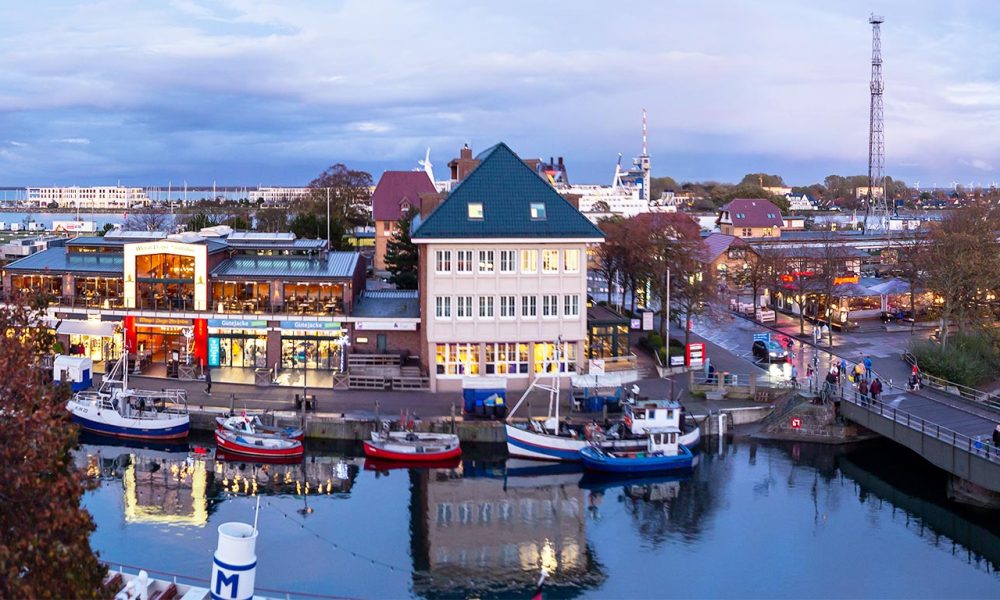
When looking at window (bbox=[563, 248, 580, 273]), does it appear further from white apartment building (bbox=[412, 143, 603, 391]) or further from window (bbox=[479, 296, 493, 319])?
window (bbox=[479, 296, 493, 319])

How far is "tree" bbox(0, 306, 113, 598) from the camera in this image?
12984 mm

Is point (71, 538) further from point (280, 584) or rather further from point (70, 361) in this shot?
point (70, 361)

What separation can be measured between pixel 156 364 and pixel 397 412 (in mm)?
15270

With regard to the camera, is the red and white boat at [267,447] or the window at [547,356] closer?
the red and white boat at [267,447]

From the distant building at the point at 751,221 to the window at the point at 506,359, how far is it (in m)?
65.4

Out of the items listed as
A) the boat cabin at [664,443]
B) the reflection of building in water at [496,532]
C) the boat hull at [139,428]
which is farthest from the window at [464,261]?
the boat hull at [139,428]

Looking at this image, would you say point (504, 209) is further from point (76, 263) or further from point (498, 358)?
point (76, 263)

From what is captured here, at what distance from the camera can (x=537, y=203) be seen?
4600 cm

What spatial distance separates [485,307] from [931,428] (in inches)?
772

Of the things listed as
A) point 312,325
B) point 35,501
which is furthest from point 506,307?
point 35,501

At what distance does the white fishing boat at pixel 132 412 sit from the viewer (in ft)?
133

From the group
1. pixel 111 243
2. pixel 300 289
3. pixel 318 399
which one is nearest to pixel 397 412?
pixel 318 399

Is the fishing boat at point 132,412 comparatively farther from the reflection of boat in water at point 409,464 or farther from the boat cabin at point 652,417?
the boat cabin at point 652,417

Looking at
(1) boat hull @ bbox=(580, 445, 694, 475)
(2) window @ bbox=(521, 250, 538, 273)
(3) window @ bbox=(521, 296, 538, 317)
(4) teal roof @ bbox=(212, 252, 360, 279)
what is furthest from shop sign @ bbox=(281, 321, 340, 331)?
(1) boat hull @ bbox=(580, 445, 694, 475)
